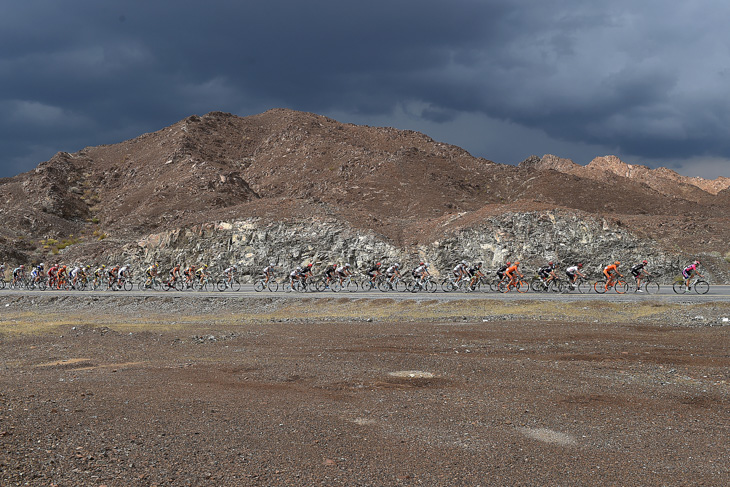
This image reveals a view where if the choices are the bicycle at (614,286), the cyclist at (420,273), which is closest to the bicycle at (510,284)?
the bicycle at (614,286)

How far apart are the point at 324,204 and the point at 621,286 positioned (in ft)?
115

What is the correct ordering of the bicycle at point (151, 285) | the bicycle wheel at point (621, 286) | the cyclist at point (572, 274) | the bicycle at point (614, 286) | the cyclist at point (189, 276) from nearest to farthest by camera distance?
the bicycle at point (614, 286) < the bicycle wheel at point (621, 286) < the cyclist at point (572, 274) < the cyclist at point (189, 276) < the bicycle at point (151, 285)

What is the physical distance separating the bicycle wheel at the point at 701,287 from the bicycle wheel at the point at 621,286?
12.0 feet

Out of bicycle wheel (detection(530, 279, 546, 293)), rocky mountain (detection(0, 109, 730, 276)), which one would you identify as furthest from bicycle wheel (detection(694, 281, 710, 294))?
rocky mountain (detection(0, 109, 730, 276))

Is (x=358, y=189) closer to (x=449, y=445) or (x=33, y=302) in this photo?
(x=33, y=302)

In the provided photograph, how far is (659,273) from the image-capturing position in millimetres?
43125

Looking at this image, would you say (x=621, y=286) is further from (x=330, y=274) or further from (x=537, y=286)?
(x=330, y=274)

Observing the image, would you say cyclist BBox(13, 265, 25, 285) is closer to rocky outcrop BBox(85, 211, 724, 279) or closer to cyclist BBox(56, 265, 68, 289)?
cyclist BBox(56, 265, 68, 289)

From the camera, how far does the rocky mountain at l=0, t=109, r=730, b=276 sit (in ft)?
161

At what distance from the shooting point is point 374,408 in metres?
9.80

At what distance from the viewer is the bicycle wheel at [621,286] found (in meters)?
32.9

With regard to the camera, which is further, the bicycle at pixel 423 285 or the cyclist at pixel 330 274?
the cyclist at pixel 330 274

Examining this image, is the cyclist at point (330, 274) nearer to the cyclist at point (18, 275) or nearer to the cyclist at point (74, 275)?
the cyclist at point (74, 275)

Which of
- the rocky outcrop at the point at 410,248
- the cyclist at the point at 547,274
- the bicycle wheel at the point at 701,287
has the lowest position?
the bicycle wheel at the point at 701,287
